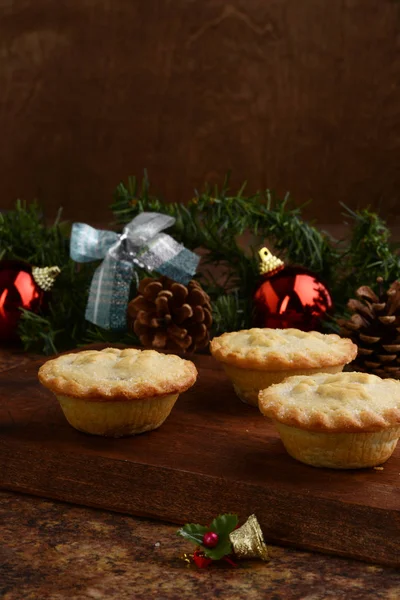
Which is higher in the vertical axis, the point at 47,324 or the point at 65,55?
the point at 65,55

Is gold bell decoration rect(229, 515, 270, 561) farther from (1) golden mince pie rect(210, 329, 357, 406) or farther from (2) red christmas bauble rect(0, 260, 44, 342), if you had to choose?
(2) red christmas bauble rect(0, 260, 44, 342)

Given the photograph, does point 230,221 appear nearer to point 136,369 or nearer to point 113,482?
point 136,369

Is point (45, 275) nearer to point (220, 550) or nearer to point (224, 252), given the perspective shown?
point (224, 252)

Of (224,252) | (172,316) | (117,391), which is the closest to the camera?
(117,391)

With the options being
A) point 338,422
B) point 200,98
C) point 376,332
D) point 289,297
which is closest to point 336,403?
point 338,422

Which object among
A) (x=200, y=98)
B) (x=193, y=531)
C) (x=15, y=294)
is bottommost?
(x=15, y=294)

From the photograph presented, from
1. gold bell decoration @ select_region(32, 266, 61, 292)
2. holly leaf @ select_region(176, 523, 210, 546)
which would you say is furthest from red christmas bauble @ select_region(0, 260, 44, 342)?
holly leaf @ select_region(176, 523, 210, 546)

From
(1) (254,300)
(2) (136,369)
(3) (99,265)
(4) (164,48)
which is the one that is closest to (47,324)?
(3) (99,265)
